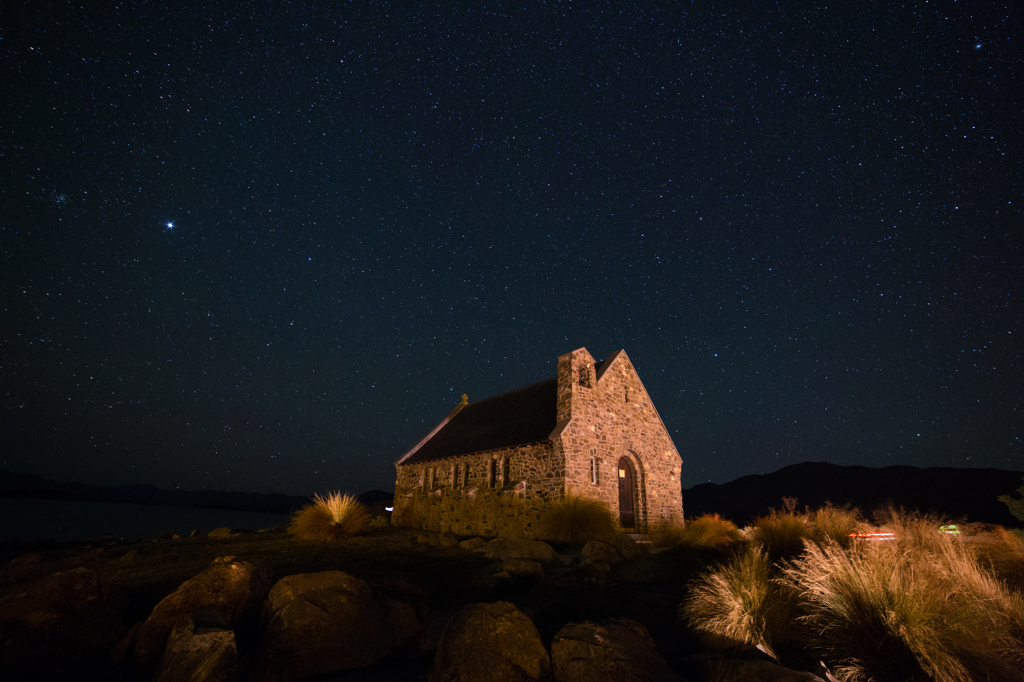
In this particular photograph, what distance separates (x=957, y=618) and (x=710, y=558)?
8763 millimetres

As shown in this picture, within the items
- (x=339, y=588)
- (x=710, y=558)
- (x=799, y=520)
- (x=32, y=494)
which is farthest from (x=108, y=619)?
(x=32, y=494)

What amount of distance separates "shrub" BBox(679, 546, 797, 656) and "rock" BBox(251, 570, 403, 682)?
522 centimetres

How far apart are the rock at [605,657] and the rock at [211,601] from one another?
523cm

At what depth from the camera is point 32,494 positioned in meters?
130

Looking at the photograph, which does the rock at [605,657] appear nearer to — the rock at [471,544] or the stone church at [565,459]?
the rock at [471,544]

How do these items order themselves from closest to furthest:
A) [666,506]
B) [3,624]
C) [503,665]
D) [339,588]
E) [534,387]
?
[503,665]
[3,624]
[339,588]
[666,506]
[534,387]

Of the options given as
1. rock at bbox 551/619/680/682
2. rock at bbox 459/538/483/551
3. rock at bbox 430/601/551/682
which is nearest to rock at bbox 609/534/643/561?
rock at bbox 459/538/483/551

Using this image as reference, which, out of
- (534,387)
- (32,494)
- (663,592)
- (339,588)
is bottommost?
(32,494)

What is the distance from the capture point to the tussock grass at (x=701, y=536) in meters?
15.8

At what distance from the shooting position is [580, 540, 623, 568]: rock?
42.1 feet

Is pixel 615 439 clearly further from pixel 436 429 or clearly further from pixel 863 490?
pixel 863 490

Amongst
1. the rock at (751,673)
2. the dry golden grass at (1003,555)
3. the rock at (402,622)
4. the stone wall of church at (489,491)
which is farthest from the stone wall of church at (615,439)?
the rock at (751,673)

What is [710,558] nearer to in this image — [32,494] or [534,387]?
[534,387]

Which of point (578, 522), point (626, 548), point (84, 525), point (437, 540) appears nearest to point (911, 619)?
point (626, 548)
